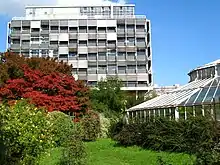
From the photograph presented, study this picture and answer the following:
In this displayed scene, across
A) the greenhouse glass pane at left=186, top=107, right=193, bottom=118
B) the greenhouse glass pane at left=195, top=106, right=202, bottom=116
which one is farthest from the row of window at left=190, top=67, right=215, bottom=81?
the greenhouse glass pane at left=195, top=106, right=202, bottom=116

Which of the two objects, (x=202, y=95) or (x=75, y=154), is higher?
(x=202, y=95)

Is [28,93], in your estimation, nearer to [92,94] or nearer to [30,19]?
[92,94]

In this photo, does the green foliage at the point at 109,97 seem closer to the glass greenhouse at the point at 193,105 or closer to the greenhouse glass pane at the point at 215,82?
the glass greenhouse at the point at 193,105

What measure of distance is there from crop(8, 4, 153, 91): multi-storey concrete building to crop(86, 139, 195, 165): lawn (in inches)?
1817

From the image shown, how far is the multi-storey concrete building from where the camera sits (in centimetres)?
6762

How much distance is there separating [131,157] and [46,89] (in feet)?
50.9

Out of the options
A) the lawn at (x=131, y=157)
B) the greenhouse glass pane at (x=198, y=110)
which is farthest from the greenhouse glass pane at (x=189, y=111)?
the lawn at (x=131, y=157)

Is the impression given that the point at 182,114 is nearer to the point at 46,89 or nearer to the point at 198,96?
the point at 198,96

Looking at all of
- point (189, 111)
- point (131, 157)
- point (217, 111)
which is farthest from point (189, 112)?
point (131, 157)

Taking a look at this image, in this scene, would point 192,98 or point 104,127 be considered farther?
point 104,127

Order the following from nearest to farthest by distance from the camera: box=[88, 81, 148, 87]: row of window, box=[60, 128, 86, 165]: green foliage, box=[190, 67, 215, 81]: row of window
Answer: box=[60, 128, 86, 165]: green foliage, box=[190, 67, 215, 81]: row of window, box=[88, 81, 148, 87]: row of window

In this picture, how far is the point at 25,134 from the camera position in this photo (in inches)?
505

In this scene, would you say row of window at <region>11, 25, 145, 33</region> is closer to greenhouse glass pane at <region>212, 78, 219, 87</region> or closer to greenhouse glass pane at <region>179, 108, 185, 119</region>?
greenhouse glass pane at <region>212, 78, 219, 87</region>

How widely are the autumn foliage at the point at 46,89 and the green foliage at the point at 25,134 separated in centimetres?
1637
